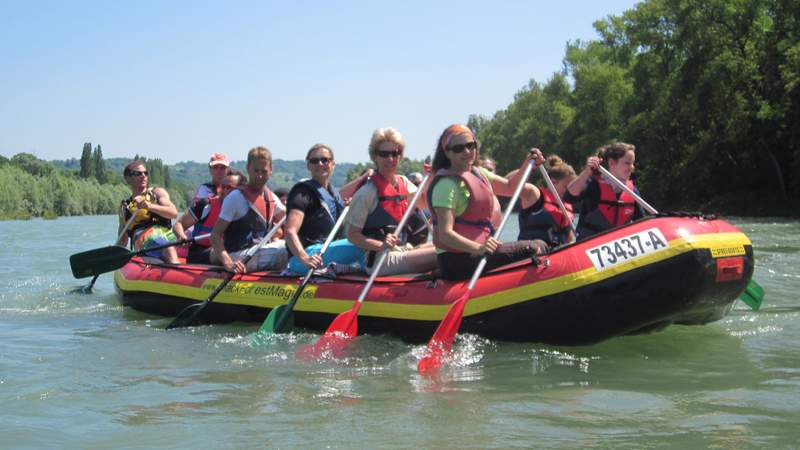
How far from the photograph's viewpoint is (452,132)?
591 cm

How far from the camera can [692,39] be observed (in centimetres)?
3228

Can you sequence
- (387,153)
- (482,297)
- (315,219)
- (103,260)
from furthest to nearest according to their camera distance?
(103,260) < (315,219) < (387,153) < (482,297)

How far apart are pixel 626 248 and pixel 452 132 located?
4.55ft

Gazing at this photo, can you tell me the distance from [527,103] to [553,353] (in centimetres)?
6171

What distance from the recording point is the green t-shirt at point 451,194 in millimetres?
5793

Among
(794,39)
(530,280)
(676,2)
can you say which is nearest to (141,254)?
(530,280)

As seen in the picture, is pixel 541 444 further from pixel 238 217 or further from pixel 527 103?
pixel 527 103

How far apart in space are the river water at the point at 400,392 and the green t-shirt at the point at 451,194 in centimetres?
91

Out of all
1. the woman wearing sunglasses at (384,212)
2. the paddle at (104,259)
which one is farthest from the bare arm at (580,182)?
the paddle at (104,259)

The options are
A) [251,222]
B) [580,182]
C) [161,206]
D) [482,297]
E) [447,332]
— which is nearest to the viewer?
[447,332]

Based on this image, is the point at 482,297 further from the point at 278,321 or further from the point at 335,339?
the point at 278,321

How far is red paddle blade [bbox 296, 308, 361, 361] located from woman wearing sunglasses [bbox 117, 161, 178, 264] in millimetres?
3722

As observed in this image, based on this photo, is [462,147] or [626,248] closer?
[626,248]

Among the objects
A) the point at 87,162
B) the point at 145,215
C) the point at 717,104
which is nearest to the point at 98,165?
the point at 87,162
